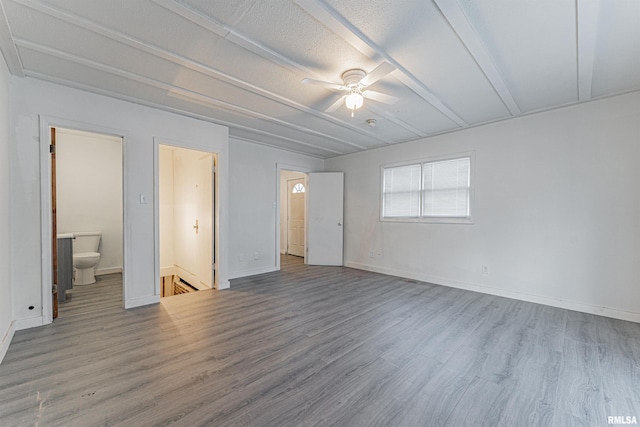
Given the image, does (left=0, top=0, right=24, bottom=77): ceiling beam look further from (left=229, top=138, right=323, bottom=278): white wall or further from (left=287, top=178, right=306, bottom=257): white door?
(left=287, top=178, right=306, bottom=257): white door

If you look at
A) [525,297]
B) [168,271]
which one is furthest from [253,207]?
[525,297]

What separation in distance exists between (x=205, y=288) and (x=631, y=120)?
608 cm

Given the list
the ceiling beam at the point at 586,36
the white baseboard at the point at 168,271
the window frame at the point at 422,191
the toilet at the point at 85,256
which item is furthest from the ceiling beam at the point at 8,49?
the window frame at the point at 422,191

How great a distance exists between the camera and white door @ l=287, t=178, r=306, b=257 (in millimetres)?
7492

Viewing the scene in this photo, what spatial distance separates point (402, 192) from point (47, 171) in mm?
5062

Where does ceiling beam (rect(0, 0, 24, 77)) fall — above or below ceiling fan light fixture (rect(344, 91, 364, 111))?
above

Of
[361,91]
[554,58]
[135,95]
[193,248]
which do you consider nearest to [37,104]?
[135,95]

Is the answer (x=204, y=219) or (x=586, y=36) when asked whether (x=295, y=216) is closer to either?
(x=204, y=219)

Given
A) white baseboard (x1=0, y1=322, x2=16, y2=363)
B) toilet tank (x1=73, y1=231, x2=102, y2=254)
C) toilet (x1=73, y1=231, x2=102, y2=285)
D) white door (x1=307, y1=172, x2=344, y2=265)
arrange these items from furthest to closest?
white door (x1=307, y1=172, x2=344, y2=265), toilet tank (x1=73, y1=231, x2=102, y2=254), toilet (x1=73, y1=231, x2=102, y2=285), white baseboard (x1=0, y1=322, x2=16, y2=363)

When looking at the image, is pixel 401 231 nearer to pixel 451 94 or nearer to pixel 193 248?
pixel 451 94

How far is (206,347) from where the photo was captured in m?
2.30

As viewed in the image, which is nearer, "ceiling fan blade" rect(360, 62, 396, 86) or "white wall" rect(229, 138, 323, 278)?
"ceiling fan blade" rect(360, 62, 396, 86)

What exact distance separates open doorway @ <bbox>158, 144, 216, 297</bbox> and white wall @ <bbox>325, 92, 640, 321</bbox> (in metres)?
3.66
